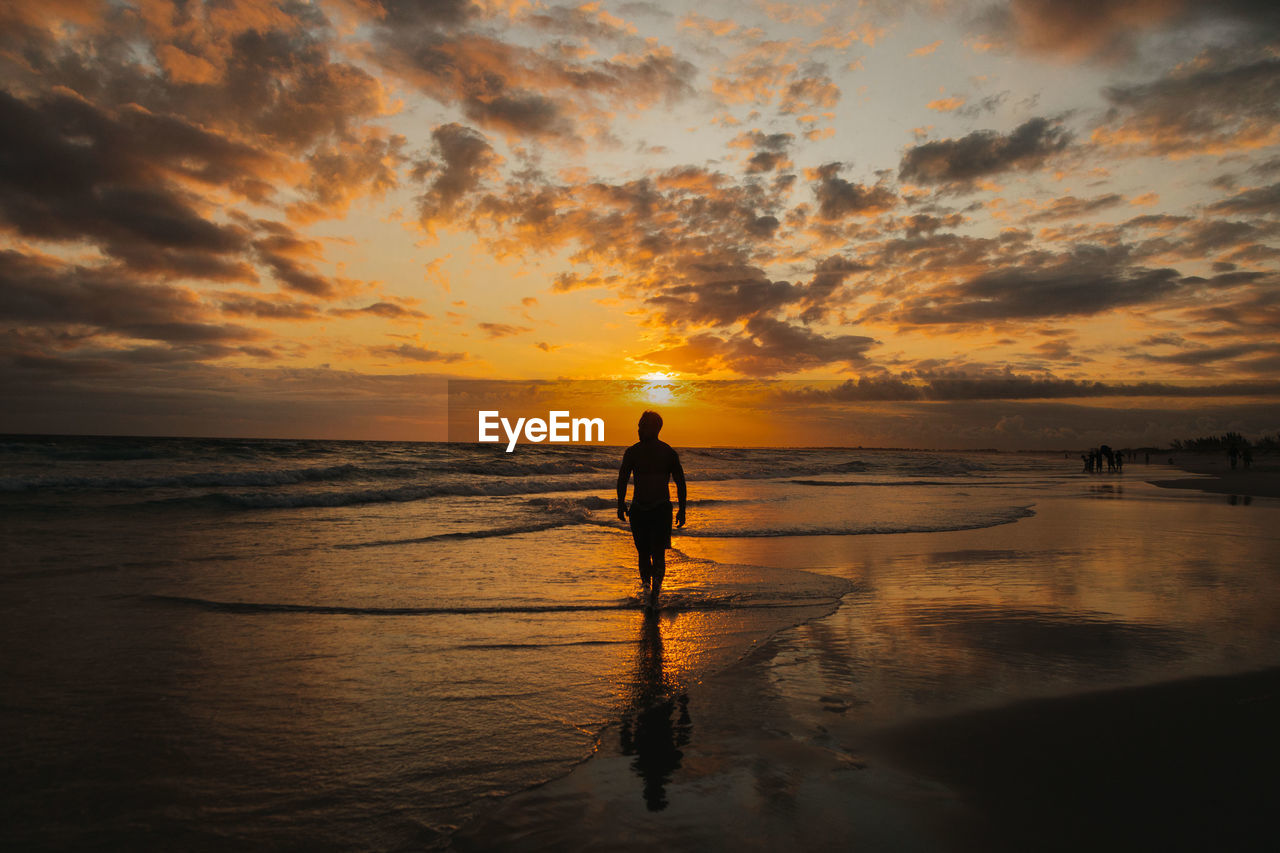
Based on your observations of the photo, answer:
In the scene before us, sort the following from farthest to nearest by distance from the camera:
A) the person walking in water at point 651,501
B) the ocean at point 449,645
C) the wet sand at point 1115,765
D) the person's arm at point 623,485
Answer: the person walking in water at point 651,501
the person's arm at point 623,485
the ocean at point 449,645
the wet sand at point 1115,765

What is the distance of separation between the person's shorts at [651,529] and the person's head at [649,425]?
90 centimetres

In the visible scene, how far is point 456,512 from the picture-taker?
61.9 feet

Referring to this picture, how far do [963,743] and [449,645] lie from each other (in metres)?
4.26

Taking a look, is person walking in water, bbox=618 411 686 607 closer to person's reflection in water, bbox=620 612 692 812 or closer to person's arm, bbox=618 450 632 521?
person's arm, bbox=618 450 632 521

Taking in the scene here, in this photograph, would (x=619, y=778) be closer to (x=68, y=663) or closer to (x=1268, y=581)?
(x=68, y=663)

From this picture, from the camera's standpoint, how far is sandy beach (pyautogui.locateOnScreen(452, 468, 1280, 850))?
3139mm

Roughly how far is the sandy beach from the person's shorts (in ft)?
7.06

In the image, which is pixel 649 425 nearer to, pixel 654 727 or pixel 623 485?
pixel 623 485

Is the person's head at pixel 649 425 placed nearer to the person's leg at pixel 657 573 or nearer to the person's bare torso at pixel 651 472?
the person's bare torso at pixel 651 472

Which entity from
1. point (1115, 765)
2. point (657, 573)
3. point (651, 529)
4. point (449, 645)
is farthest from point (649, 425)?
point (1115, 765)

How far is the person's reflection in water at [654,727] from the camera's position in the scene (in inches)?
145

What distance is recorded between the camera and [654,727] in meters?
4.42

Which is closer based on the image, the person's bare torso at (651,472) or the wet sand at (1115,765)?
the wet sand at (1115,765)

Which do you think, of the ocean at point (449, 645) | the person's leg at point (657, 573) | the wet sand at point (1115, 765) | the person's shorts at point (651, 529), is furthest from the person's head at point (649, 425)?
the wet sand at point (1115, 765)
